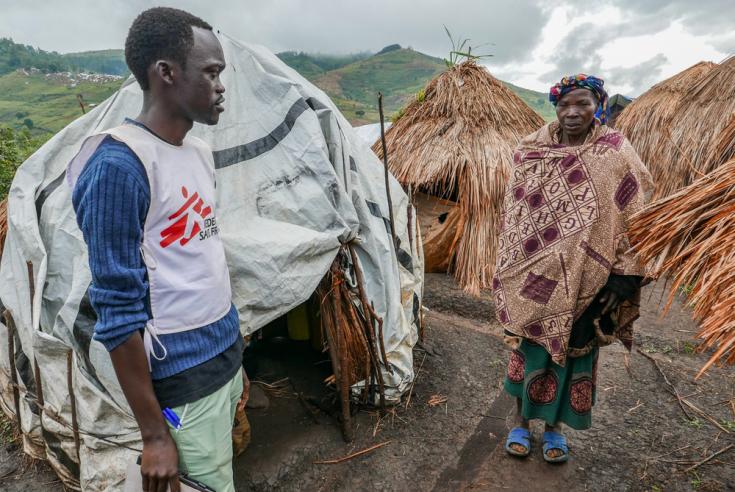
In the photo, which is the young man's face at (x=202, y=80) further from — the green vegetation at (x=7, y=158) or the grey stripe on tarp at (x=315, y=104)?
the green vegetation at (x=7, y=158)

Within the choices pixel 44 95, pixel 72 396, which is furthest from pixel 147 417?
pixel 44 95

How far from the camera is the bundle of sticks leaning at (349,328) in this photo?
2498 mm

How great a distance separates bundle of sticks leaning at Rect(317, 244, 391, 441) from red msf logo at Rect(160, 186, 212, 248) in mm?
1288

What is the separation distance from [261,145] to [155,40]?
1.29 meters

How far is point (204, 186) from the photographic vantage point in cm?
127

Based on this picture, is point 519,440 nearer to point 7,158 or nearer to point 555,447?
point 555,447

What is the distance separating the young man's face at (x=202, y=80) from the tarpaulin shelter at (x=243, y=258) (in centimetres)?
95

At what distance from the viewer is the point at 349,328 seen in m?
2.60

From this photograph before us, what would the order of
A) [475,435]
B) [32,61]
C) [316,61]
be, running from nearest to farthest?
[475,435] → [32,61] → [316,61]

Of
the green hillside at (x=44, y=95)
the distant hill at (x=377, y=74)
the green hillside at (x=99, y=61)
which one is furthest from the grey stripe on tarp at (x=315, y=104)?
the green hillside at (x=99, y=61)

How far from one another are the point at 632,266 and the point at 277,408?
7.56 ft

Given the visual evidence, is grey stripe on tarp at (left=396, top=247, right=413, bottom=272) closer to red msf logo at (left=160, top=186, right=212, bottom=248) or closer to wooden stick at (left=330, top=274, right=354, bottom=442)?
wooden stick at (left=330, top=274, right=354, bottom=442)

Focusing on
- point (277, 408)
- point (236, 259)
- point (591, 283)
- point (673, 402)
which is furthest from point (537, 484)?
point (236, 259)

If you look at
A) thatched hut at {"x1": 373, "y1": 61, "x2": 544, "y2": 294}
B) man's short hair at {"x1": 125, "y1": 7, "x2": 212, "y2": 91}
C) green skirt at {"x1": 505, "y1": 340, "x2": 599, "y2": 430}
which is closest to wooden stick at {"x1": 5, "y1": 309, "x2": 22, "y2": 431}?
man's short hair at {"x1": 125, "y1": 7, "x2": 212, "y2": 91}
